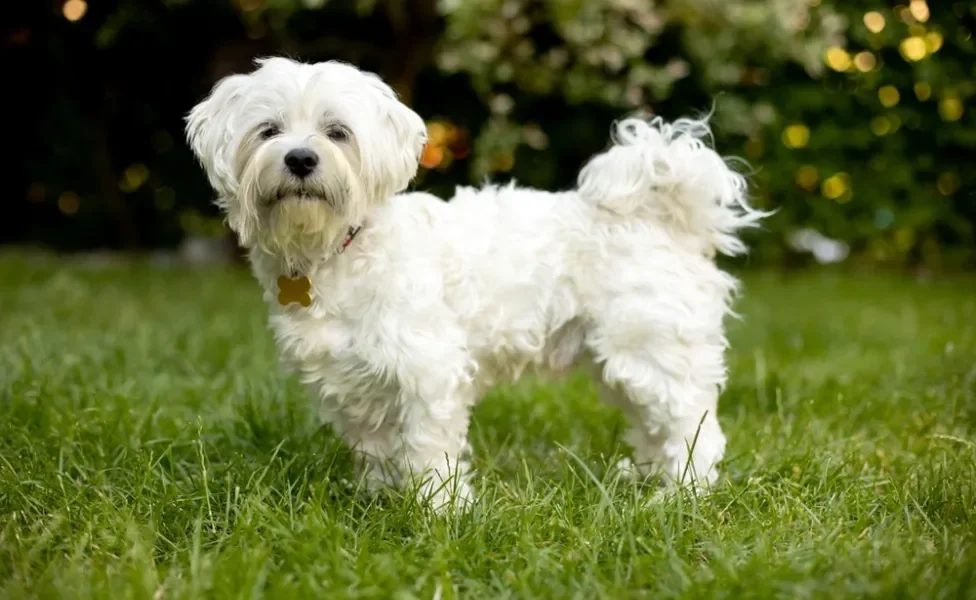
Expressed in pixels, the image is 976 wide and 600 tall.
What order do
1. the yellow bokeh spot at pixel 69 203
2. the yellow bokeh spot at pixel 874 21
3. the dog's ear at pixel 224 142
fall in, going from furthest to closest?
the yellow bokeh spot at pixel 69 203, the yellow bokeh spot at pixel 874 21, the dog's ear at pixel 224 142

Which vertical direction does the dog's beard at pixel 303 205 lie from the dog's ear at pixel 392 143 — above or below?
below

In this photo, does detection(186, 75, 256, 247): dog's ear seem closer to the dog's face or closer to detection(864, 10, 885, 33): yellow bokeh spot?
the dog's face

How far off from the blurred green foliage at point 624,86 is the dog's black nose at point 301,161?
3.84 m

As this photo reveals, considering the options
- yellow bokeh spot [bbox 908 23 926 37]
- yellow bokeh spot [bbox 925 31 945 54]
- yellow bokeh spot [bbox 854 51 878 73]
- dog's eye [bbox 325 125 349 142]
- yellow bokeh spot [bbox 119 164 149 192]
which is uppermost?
dog's eye [bbox 325 125 349 142]

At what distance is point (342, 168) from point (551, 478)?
1103 millimetres

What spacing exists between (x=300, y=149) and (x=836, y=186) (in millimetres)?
7045

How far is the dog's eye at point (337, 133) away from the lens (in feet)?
8.27

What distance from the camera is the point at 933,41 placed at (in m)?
7.84

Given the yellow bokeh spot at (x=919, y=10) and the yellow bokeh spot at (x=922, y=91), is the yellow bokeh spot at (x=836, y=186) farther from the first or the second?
the yellow bokeh spot at (x=919, y=10)

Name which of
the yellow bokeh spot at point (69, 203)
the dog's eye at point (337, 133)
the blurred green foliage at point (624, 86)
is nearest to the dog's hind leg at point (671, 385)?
the dog's eye at point (337, 133)

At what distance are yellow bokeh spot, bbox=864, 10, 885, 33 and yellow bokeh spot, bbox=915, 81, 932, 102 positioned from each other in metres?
0.64

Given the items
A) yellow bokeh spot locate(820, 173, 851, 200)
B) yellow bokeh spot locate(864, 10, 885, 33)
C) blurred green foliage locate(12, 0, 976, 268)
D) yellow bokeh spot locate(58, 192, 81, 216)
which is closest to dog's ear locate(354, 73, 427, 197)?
blurred green foliage locate(12, 0, 976, 268)

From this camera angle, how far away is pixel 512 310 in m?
2.74

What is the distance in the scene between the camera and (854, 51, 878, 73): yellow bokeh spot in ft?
26.4
